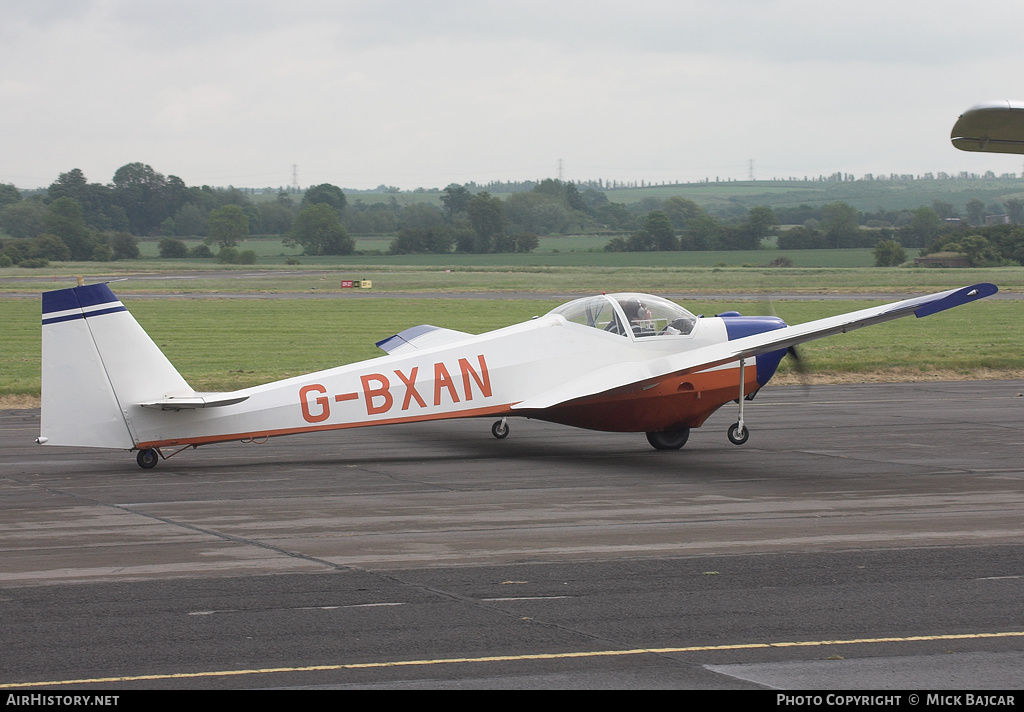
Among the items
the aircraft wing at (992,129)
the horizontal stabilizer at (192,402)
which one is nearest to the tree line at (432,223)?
the aircraft wing at (992,129)

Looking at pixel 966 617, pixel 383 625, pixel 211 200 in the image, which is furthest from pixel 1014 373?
pixel 211 200

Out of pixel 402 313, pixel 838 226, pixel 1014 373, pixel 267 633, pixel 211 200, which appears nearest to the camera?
pixel 267 633

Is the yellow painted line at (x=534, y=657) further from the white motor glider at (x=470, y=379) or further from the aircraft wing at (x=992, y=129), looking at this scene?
the aircraft wing at (x=992, y=129)

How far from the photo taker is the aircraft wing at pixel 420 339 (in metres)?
19.4

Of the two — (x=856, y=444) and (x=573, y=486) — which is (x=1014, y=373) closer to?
(x=856, y=444)

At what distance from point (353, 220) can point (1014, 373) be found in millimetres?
131159

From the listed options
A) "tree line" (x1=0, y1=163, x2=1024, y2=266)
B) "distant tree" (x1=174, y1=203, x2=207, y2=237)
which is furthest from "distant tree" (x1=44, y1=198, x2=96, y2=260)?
"distant tree" (x1=174, y1=203, x2=207, y2=237)

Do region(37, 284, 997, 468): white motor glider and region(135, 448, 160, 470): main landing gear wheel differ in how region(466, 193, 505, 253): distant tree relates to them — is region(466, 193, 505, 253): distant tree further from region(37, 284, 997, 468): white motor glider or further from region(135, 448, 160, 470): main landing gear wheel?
region(135, 448, 160, 470): main landing gear wheel

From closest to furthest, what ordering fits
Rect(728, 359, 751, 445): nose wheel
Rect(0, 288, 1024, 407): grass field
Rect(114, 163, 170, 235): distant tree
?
1. Rect(728, 359, 751, 445): nose wheel
2. Rect(0, 288, 1024, 407): grass field
3. Rect(114, 163, 170, 235): distant tree

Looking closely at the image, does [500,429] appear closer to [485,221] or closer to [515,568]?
[515,568]

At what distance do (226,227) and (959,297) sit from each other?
455 feet

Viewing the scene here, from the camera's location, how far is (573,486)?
13352mm

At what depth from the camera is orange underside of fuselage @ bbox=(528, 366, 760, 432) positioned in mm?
15594

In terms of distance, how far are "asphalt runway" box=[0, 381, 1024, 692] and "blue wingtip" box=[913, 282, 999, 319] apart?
224 centimetres
